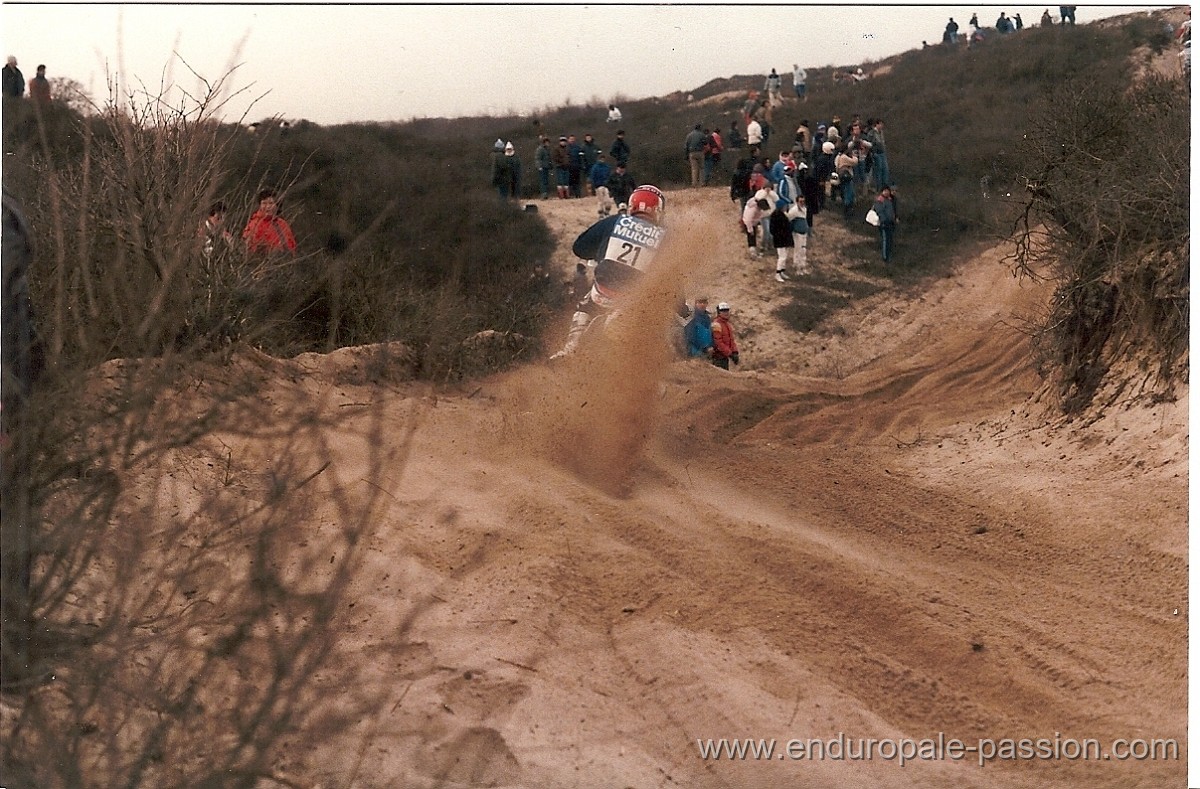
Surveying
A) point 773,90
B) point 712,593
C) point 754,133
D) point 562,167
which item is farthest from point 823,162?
point 712,593

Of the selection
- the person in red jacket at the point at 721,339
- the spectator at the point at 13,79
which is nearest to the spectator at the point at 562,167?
the person in red jacket at the point at 721,339

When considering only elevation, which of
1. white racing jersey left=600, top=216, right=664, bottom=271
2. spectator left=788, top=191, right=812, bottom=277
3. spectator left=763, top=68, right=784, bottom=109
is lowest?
spectator left=788, top=191, right=812, bottom=277

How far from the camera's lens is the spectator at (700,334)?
1446cm

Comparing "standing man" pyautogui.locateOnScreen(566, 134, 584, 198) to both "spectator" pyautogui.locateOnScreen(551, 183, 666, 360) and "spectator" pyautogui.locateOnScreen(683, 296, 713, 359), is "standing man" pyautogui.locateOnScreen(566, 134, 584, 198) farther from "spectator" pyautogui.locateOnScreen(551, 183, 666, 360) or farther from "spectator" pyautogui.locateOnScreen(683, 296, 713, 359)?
"spectator" pyautogui.locateOnScreen(551, 183, 666, 360)

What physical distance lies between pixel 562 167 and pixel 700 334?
13164 mm

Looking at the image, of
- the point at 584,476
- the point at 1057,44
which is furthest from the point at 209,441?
the point at 1057,44

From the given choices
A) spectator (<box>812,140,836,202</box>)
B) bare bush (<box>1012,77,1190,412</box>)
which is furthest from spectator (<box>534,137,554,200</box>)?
bare bush (<box>1012,77,1190,412</box>)

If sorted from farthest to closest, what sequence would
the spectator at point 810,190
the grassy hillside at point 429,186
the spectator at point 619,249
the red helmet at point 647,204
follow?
1. the spectator at point 810,190
2. the red helmet at point 647,204
3. the spectator at point 619,249
4. the grassy hillside at point 429,186

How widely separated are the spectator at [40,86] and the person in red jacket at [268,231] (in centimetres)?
295

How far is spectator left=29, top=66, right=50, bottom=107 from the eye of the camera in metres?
5.12

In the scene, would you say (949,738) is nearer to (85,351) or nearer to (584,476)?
(584,476)

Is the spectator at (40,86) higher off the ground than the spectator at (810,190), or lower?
higher

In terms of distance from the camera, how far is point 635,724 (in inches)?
236

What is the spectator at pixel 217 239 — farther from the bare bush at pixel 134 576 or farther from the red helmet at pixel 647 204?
the red helmet at pixel 647 204
